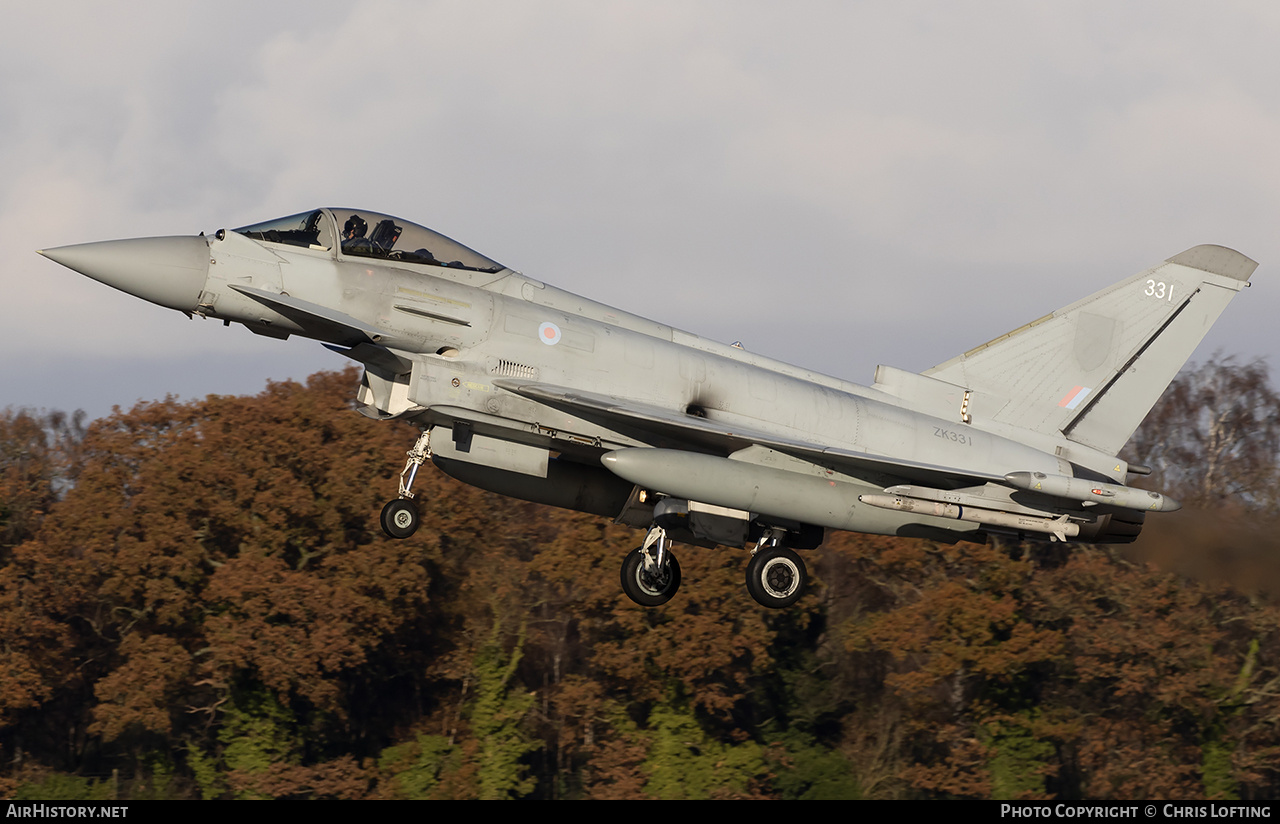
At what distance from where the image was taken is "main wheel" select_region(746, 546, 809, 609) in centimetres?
1822

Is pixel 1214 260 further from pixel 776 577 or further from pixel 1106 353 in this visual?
pixel 776 577

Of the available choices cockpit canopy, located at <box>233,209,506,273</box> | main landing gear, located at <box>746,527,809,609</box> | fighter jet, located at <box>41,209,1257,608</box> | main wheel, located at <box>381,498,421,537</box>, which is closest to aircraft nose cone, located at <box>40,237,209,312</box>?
fighter jet, located at <box>41,209,1257,608</box>

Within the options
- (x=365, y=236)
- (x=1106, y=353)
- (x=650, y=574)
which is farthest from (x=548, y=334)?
(x=1106, y=353)

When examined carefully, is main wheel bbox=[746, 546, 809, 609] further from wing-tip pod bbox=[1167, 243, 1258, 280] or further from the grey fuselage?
wing-tip pod bbox=[1167, 243, 1258, 280]

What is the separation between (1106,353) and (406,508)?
10.3m

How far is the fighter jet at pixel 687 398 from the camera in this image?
16125 mm

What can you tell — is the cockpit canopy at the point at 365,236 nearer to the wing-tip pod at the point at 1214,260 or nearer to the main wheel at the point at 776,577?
the main wheel at the point at 776,577

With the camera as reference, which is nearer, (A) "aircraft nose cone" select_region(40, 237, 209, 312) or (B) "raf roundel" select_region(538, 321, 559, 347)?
(A) "aircraft nose cone" select_region(40, 237, 209, 312)

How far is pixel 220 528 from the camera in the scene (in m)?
45.5

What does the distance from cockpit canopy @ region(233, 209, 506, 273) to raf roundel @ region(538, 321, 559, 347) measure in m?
1.15

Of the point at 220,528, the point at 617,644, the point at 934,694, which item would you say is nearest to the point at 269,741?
the point at 220,528

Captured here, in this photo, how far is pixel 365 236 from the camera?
16.6 m

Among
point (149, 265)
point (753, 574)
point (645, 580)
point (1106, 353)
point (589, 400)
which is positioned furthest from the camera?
point (1106, 353)

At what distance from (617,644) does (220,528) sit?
1400 cm
